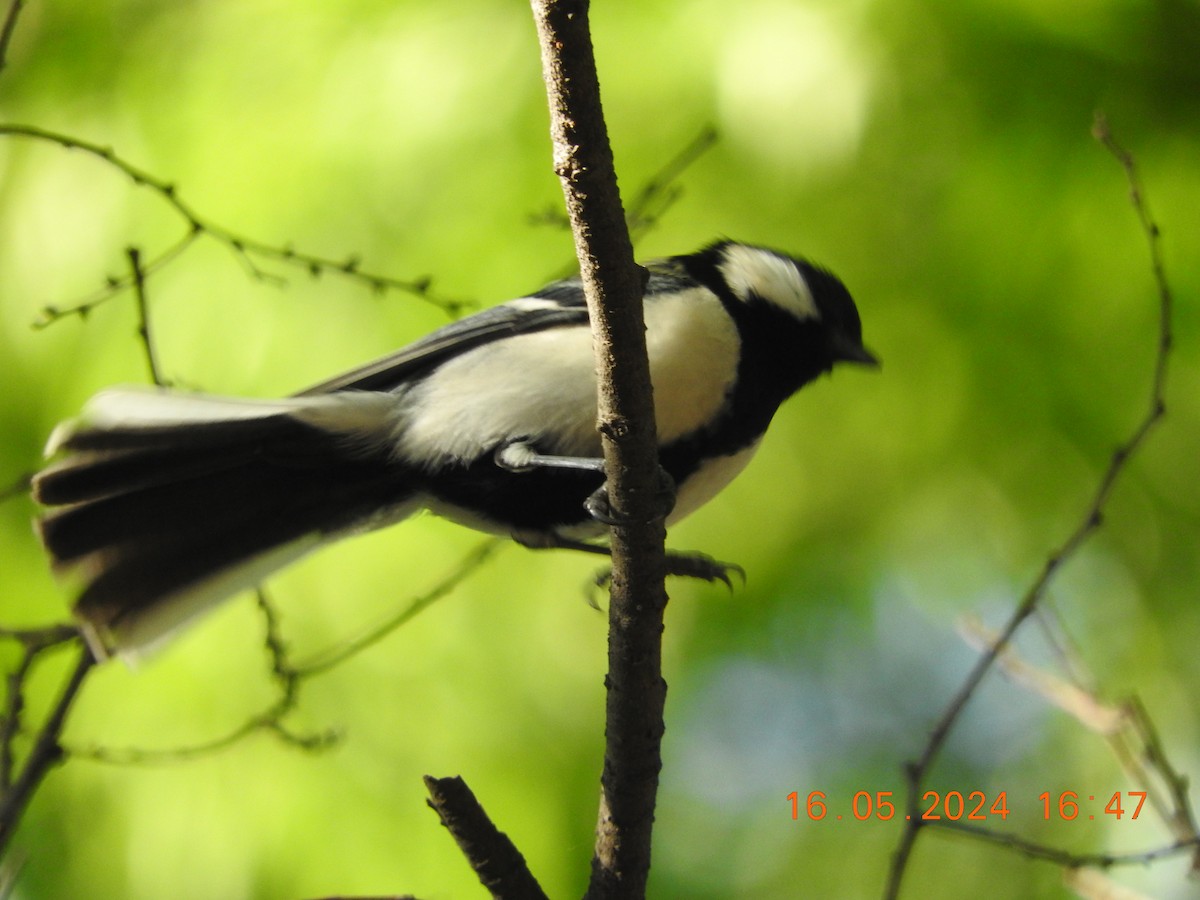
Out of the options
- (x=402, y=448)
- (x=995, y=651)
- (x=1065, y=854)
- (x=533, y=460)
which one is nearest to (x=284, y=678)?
(x=402, y=448)

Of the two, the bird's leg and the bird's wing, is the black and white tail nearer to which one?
the bird's wing

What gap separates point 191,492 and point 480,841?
3.03 feet

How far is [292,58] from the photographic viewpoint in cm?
352

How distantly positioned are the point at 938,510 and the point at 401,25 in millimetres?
2065

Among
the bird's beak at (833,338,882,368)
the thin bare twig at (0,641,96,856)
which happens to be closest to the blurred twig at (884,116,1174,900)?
the bird's beak at (833,338,882,368)

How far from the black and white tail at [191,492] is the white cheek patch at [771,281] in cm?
71

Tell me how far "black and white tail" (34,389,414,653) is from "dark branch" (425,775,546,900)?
0.76 metres

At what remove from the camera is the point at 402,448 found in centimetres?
218

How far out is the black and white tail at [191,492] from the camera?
2055 mm

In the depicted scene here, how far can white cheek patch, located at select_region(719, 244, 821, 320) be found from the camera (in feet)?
7.51

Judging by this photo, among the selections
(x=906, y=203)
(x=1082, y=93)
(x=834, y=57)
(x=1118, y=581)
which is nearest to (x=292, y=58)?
(x=834, y=57)

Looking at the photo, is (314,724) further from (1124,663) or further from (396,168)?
(1124,663)

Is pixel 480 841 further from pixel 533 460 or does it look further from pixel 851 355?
pixel 851 355

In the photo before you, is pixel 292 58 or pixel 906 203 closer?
pixel 906 203
